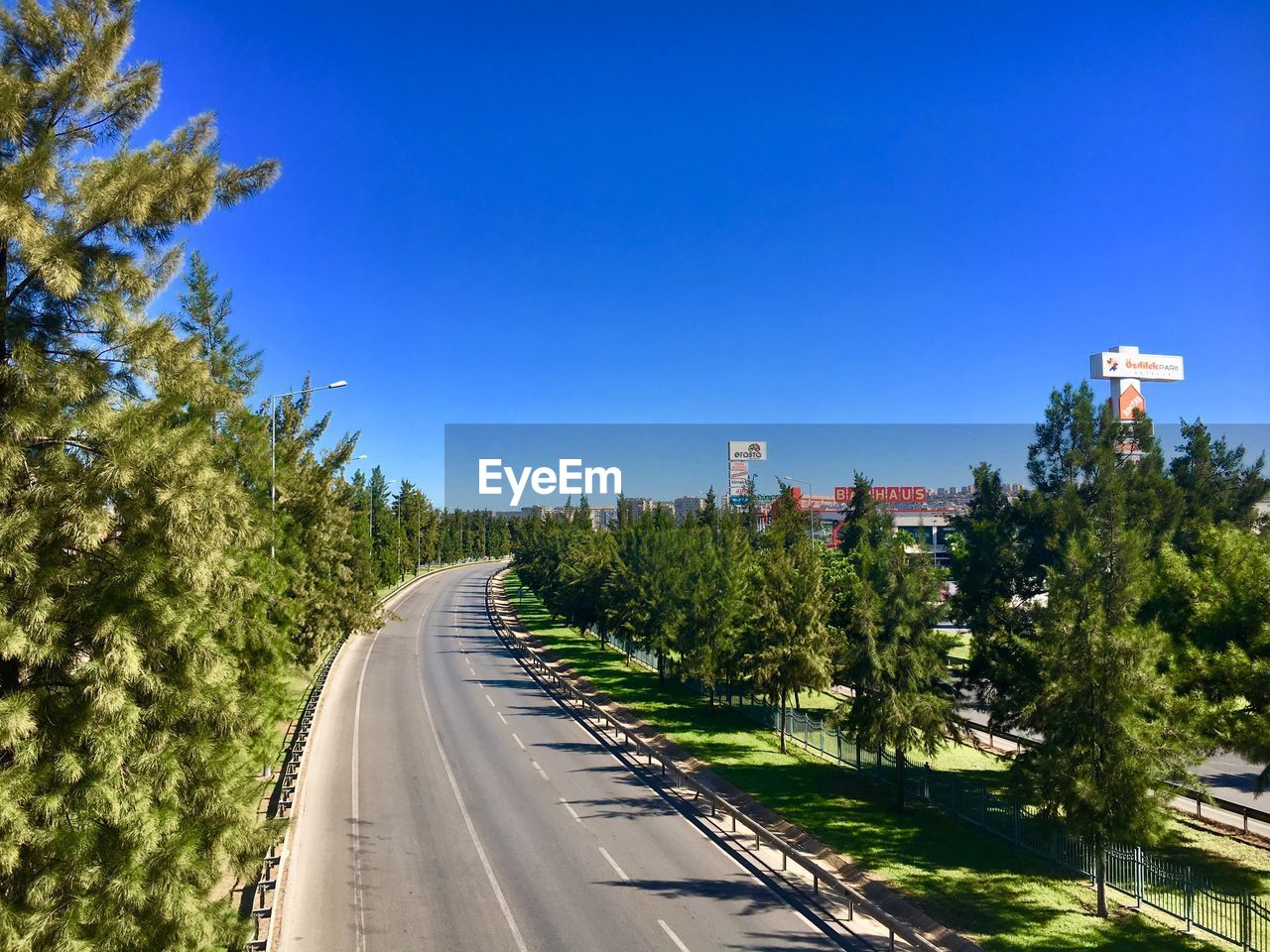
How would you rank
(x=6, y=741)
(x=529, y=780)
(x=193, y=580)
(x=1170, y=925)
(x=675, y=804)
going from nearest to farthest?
(x=6, y=741) → (x=193, y=580) → (x=1170, y=925) → (x=675, y=804) → (x=529, y=780)

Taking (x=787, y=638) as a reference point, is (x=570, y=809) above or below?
below

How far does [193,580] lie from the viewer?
→ 784 cm

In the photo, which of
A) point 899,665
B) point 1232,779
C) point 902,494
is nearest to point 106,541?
point 899,665

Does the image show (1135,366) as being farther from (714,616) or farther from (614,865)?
(614,865)

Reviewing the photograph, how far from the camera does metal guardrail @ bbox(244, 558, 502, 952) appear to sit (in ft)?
39.5

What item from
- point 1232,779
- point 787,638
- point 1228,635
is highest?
point 1228,635

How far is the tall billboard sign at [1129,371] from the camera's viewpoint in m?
64.8

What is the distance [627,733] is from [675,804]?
5.67 meters

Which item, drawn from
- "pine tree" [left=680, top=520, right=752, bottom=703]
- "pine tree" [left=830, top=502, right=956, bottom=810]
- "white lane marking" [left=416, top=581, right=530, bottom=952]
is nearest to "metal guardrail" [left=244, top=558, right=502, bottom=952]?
"white lane marking" [left=416, top=581, right=530, bottom=952]

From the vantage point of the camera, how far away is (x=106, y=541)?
7773 mm

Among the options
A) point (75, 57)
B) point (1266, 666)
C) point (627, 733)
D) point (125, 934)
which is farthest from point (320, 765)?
point (1266, 666)

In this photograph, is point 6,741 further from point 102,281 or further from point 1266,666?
point 1266,666

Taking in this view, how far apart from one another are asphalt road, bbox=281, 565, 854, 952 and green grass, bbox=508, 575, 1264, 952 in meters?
2.93

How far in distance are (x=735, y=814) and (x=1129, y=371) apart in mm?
64428
